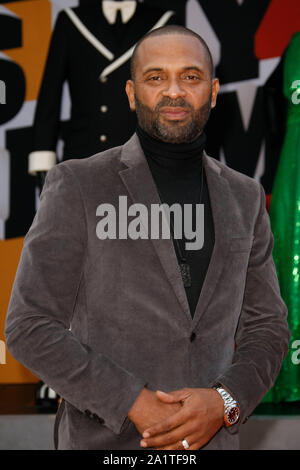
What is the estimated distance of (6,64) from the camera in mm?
2994

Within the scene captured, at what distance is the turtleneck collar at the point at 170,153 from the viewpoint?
1.14 metres

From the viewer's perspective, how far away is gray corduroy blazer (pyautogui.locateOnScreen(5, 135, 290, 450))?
3.14 ft

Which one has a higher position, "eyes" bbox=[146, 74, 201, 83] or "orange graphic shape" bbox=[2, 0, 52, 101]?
"orange graphic shape" bbox=[2, 0, 52, 101]

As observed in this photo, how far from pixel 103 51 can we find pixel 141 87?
1.16m

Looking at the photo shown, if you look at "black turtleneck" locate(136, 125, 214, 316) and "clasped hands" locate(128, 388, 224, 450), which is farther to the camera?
"black turtleneck" locate(136, 125, 214, 316)

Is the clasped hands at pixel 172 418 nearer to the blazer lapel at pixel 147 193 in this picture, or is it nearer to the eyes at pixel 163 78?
the blazer lapel at pixel 147 193

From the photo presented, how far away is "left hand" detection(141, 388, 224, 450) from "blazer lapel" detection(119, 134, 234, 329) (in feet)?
0.45

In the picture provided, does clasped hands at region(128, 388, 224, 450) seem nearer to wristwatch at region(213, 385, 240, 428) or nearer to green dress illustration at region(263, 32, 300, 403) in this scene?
wristwatch at region(213, 385, 240, 428)

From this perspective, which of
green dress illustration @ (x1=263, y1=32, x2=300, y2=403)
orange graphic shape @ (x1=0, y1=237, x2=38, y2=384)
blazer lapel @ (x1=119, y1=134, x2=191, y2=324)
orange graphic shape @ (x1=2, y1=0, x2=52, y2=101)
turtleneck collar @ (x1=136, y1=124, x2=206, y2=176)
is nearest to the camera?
blazer lapel @ (x1=119, y1=134, x2=191, y2=324)

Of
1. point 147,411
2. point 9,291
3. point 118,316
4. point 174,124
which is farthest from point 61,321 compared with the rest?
point 9,291

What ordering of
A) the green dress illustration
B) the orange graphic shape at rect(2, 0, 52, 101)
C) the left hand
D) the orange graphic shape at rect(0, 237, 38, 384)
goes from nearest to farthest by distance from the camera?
the left hand, the green dress illustration, the orange graphic shape at rect(0, 237, 38, 384), the orange graphic shape at rect(2, 0, 52, 101)

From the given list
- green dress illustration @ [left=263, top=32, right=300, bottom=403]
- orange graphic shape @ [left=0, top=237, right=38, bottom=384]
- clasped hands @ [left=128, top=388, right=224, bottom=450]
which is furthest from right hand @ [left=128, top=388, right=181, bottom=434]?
orange graphic shape @ [left=0, top=237, right=38, bottom=384]

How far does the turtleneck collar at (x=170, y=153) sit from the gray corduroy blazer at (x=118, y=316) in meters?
0.03
